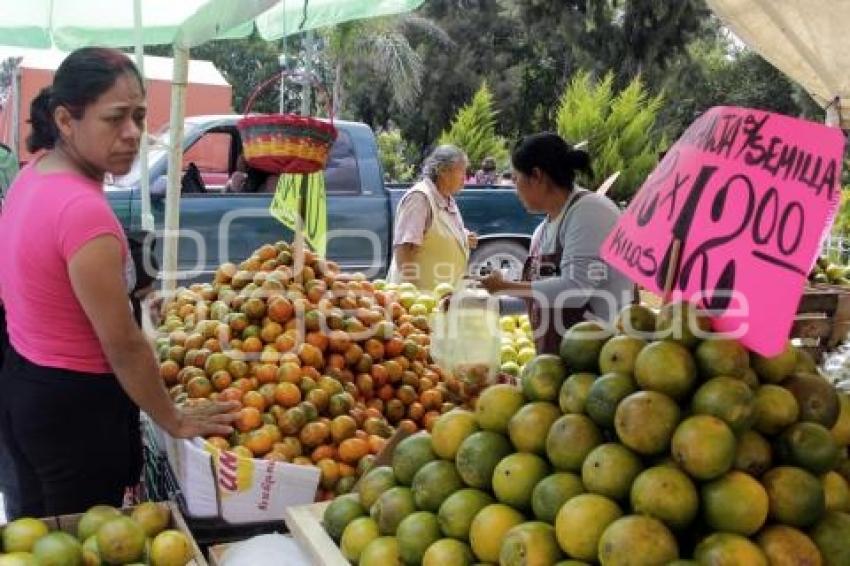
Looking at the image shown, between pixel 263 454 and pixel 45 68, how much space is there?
11.8 m

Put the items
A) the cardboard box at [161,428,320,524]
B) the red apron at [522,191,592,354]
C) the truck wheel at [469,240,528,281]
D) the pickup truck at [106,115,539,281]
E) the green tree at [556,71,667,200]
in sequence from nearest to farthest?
the cardboard box at [161,428,320,524] → the red apron at [522,191,592,354] → the pickup truck at [106,115,539,281] → the truck wheel at [469,240,528,281] → the green tree at [556,71,667,200]

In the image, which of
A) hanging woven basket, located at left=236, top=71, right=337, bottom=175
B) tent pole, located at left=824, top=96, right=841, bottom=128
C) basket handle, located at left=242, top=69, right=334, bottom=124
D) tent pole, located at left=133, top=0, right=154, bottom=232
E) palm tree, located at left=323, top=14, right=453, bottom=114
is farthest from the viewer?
palm tree, located at left=323, top=14, right=453, bottom=114

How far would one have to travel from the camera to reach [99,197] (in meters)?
1.88

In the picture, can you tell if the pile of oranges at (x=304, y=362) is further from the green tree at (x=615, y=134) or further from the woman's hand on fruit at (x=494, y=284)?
the green tree at (x=615, y=134)

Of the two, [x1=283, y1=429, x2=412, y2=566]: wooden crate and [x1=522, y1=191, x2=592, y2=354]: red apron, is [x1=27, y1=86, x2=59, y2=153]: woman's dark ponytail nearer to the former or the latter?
[x1=283, y1=429, x2=412, y2=566]: wooden crate

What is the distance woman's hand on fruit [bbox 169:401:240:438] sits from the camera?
2.16m

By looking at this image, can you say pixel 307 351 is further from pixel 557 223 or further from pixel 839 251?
pixel 839 251

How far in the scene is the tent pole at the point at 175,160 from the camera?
12.1 ft

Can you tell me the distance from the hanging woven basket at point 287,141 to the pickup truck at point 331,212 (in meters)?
3.61

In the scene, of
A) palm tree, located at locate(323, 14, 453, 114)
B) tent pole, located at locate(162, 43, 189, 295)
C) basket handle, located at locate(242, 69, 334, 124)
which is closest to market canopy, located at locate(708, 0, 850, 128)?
basket handle, located at locate(242, 69, 334, 124)

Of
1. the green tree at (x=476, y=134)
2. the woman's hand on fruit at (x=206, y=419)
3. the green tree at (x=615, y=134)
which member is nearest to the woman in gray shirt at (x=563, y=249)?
the woman's hand on fruit at (x=206, y=419)

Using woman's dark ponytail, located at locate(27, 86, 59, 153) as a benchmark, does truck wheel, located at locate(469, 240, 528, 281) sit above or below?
below

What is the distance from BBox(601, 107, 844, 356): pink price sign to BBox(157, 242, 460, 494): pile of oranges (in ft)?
3.30

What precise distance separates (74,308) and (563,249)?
6.14 ft
